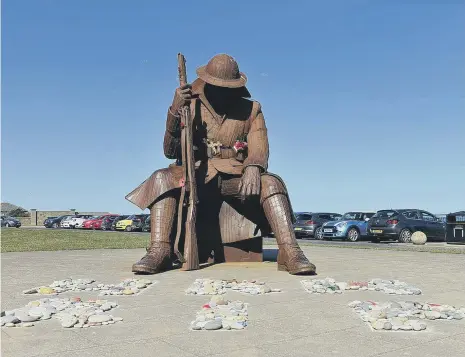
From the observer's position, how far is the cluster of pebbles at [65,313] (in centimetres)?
401

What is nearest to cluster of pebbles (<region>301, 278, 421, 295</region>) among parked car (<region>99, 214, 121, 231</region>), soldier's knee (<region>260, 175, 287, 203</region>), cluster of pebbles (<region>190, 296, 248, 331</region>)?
cluster of pebbles (<region>190, 296, 248, 331</region>)

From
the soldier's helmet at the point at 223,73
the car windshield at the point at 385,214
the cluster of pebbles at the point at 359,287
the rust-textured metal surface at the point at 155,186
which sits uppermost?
the soldier's helmet at the point at 223,73

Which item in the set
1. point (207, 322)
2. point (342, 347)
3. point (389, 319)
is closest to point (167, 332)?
point (207, 322)

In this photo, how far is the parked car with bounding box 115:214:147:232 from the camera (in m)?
36.0

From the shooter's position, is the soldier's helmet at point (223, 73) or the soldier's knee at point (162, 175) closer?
the soldier's knee at point (162, 175)

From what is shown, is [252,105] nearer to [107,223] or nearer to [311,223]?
[311,223]

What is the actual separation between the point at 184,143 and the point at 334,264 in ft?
10.5

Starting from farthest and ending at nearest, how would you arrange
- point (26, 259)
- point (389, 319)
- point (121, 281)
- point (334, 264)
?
point (26, 259), point (334, 264), point (121, 281), point (389, 319)

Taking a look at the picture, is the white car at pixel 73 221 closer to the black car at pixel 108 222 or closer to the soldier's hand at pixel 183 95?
the black car at pixel 108 222

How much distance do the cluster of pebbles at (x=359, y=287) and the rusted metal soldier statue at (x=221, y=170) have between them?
2.75ft

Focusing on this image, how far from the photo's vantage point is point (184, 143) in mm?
7500

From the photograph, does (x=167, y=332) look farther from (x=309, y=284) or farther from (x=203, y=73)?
(x=203, y=73)

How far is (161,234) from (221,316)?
10.5ft

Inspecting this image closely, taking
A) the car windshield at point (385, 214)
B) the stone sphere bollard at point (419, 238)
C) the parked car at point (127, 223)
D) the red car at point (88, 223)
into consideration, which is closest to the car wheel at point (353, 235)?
the car windshield at point (385, 214)
